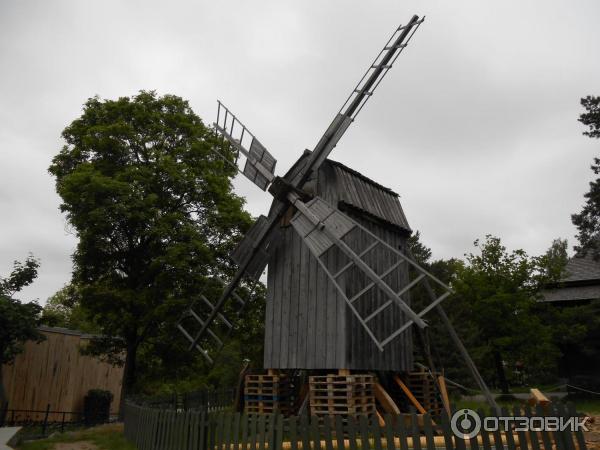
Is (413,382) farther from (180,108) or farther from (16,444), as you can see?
(180,108)

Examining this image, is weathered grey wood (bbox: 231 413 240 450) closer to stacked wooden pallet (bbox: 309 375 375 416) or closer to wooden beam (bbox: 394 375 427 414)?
stacked wooden pallet (bbox: 309 375 375 416)

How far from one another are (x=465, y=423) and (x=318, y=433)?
199 cm

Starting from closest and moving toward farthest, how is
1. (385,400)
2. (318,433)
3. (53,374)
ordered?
(318,433) → (385,400) → (53,374)

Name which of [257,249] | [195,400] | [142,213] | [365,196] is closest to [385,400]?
[257,249]

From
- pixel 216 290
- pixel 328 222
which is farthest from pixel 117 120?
pixel 328 222

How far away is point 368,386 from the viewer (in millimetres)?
10633

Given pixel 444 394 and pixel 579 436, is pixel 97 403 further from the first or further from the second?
pixel 579 436

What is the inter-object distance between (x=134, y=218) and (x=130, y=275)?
7.83 feet

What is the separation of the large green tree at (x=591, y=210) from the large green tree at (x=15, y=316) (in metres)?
22.0

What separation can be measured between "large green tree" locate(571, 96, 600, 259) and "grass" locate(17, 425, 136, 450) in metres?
19.6

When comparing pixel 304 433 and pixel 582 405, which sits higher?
pixel 304 433

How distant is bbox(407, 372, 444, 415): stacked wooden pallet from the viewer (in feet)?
43.5

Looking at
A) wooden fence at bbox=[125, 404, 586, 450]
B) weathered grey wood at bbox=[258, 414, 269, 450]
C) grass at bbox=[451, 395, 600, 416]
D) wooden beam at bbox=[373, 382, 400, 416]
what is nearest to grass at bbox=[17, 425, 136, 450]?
wooden fence at bbox=[125, 404, 586, 450]

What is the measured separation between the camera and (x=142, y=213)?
15727 millimetres
